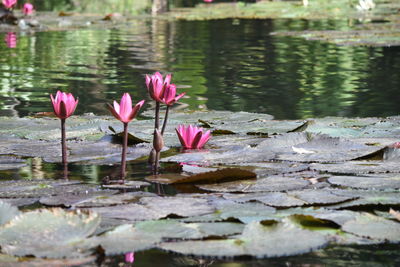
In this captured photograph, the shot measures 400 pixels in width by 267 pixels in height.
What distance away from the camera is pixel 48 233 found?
163 cm

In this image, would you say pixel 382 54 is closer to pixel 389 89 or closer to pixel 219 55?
pixel 219 55

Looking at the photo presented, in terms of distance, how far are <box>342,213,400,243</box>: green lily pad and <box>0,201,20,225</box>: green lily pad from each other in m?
0.70

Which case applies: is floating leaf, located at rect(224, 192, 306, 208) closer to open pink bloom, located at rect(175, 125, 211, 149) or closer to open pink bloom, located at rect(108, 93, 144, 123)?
open pink bloom, located at rect(108, 93, 144, 123)

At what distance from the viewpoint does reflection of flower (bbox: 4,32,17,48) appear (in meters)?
7.20

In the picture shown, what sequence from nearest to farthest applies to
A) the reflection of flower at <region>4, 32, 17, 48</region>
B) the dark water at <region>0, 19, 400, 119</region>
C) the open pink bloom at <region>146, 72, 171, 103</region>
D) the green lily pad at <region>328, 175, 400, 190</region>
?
the green lily pad at <region>328, 175, 400, 190</region>, the open pink bloom at <region>146, 72, 171, 103</region>, the dark water at <region>0, 19, 400, 119</region>, the reflection of flower at <region>4, 32, 17, 48</region>

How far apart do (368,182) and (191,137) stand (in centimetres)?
71

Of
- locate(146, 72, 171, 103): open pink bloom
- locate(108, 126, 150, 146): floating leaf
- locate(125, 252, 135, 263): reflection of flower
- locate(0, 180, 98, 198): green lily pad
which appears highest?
locate(146, 72, 171, 103): open pink bloom

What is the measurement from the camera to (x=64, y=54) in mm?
6473

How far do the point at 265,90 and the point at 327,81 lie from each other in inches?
20.4

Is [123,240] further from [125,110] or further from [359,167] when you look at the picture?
[359,167]

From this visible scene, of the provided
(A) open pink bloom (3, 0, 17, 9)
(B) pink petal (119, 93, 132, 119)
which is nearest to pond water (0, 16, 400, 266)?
(B) pink petal (119, 93, 132, 119)

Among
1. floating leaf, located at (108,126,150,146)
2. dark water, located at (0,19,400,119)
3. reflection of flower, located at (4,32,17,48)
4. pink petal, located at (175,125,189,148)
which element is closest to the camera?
pink petal, located at (175,125,189,148)

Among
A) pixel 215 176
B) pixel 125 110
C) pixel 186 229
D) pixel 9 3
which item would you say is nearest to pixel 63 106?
pixel 125 110

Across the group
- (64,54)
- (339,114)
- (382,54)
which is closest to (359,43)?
(382,54)
